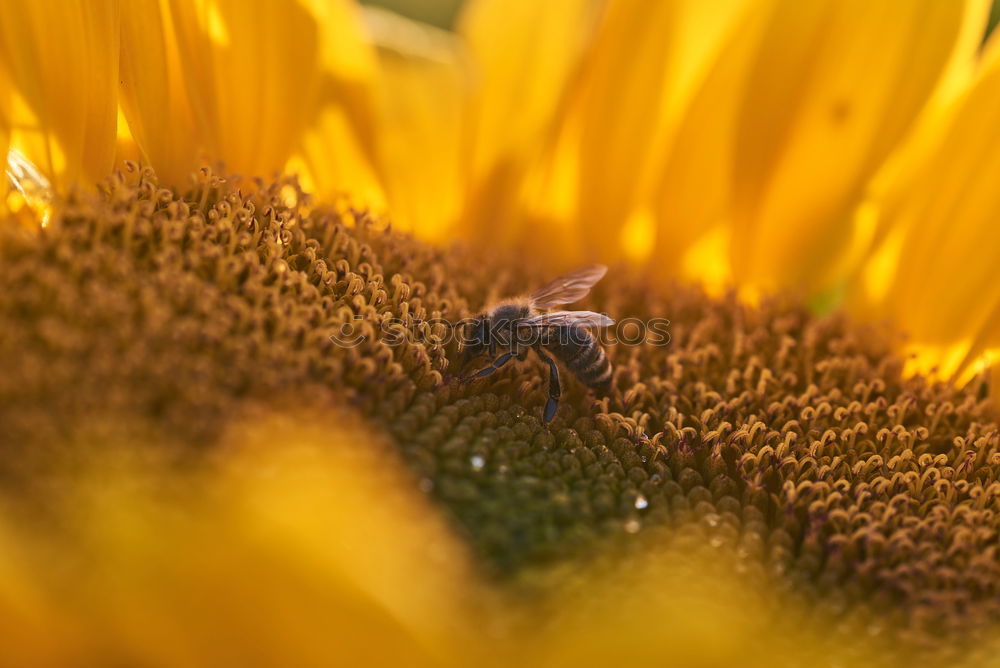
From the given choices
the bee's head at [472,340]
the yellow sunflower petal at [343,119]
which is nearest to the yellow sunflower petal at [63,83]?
the yellow sunflower petal at [343,119]

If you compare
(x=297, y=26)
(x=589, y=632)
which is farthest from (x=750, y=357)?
(x=589, y=632)

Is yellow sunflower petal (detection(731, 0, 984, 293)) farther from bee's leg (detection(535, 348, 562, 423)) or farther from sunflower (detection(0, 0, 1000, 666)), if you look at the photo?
bee's leg (detection(535, 348, 562, 423))

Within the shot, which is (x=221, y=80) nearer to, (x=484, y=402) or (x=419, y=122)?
(x=419, y=122)

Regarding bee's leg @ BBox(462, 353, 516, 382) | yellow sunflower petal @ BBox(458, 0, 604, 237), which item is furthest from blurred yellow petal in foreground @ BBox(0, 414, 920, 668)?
yellow sunflower petal @ BBox(458, 0, 604, 237)

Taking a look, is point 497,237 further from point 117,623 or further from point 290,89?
point 117,623

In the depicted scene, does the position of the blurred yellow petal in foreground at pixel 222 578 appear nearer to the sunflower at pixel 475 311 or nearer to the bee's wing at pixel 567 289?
the sunflower at pixel 475 311

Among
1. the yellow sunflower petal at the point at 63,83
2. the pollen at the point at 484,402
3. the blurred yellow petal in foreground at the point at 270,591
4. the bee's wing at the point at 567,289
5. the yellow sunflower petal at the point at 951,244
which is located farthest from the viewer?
the yellow sunflower petal at the point at 951,244
